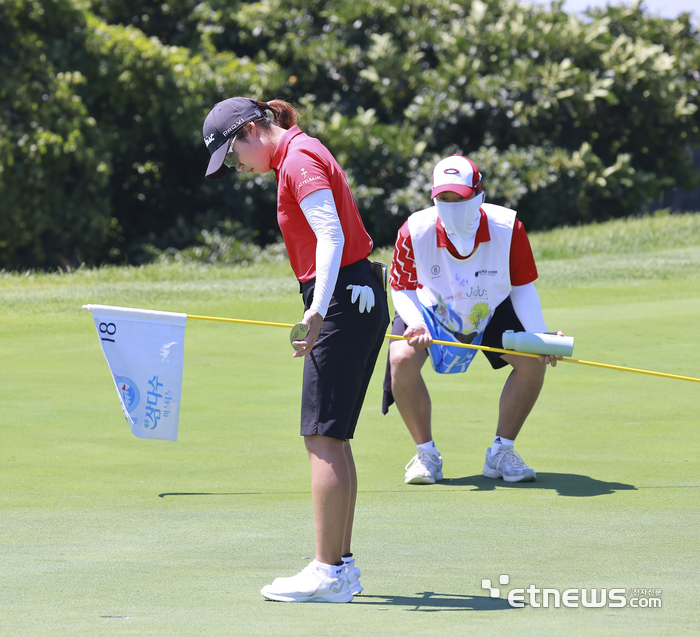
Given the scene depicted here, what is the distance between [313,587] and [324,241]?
1.06 metres

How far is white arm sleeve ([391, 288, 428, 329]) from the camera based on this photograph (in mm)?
4879

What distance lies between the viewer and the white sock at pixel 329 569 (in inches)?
129

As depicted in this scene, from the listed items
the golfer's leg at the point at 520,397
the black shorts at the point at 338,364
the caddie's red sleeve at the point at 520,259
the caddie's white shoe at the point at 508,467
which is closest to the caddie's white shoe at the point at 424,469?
the caddie's white shoe at the point at 508,467

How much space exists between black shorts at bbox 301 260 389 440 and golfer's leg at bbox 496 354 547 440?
1678mm

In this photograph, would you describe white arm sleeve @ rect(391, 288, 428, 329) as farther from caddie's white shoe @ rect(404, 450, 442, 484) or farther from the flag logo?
the flag logo

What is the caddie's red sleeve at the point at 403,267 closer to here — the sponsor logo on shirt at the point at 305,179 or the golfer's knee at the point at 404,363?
the golfer's knee at the point at 404,363

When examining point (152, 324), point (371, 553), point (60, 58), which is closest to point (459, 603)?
point (371, 553)

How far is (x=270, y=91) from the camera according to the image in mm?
19016

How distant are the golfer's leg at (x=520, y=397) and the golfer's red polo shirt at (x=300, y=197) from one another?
1709 mm

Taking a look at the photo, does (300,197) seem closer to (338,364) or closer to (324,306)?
(324,306)

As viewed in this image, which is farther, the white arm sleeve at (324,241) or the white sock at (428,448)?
the white sock at (428,448)

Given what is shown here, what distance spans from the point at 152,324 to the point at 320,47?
16.6m

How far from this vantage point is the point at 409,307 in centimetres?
500

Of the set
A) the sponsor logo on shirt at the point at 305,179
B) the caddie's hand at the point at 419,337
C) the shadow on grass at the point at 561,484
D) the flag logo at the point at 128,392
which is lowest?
the shadow on grass at the point at 561,484
